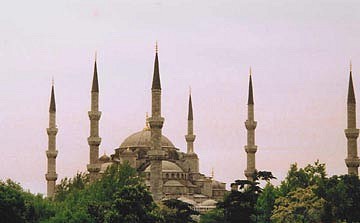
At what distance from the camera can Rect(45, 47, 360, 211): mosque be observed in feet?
183

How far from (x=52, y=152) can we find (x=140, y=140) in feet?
58.2

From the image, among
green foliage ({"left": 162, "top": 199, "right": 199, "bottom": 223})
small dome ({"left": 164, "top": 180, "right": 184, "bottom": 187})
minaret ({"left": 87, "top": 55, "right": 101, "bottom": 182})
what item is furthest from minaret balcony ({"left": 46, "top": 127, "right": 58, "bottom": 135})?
green foliage ({"left": 162, "top": 199, "right": 199, "bottom": 223})

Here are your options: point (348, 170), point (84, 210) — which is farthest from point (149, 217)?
point (348, 170)

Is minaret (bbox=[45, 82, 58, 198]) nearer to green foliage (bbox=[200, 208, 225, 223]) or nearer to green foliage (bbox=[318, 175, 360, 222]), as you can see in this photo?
green foliage (bbox=[200, 208, 225, 223])

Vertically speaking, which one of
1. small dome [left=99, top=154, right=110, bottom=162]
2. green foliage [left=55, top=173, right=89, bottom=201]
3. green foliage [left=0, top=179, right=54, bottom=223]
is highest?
small dome [left=99, top=154, right=110, bottom=162]

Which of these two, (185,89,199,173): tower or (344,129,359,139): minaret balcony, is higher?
(185,89,199,173): tower

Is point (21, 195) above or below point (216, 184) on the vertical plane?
below

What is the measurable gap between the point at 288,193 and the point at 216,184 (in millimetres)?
43574

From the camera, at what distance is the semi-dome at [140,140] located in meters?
84.4

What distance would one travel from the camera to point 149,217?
34.6m

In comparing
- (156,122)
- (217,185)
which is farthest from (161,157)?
(217,185)

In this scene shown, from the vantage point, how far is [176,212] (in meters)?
45.6

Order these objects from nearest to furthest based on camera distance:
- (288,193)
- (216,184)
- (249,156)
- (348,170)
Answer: (288,193)
(348,170)
(249,156)
(216,184)

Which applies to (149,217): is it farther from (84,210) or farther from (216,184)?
(216,184)
